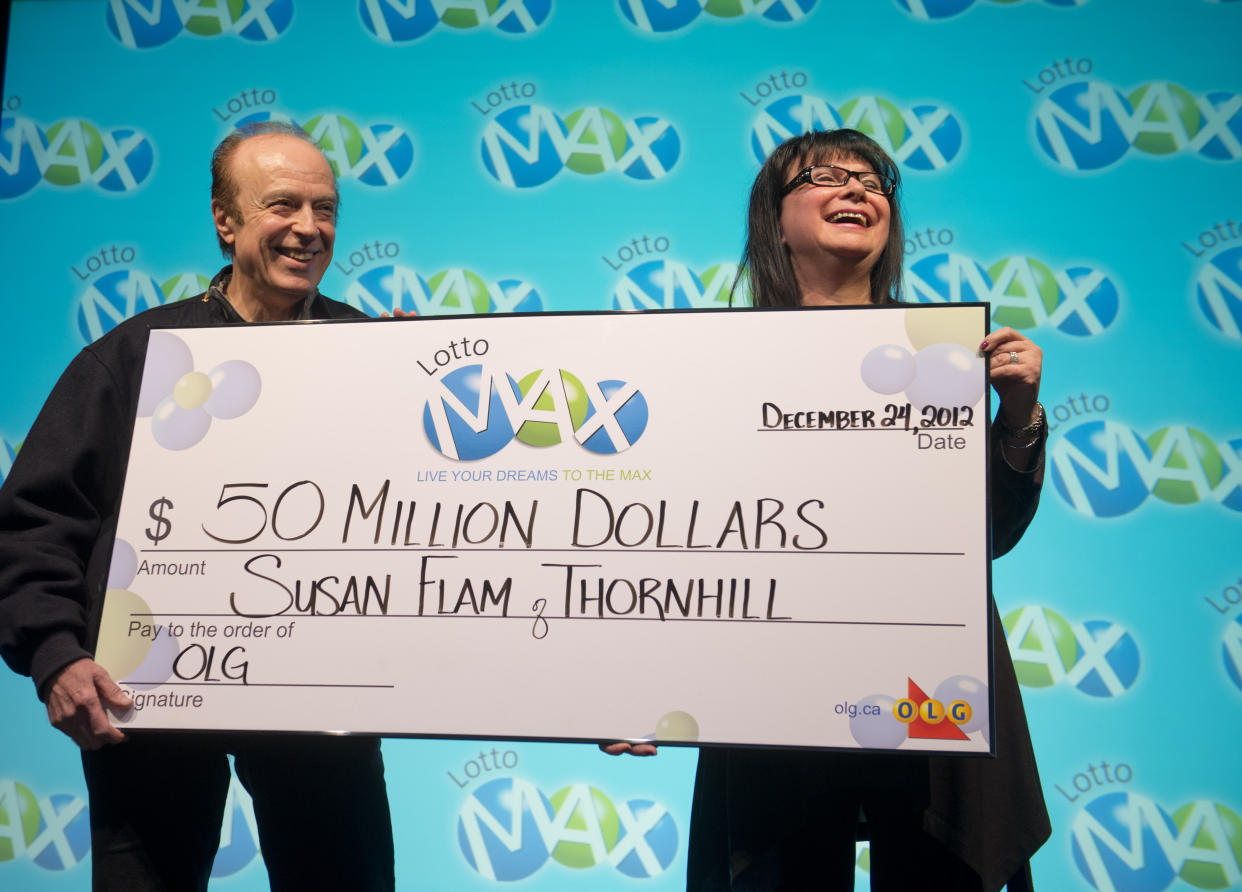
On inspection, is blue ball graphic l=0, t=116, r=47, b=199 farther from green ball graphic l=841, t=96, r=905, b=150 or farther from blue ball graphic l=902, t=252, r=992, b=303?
blue ball graphic l=902, t=252, r=992, b=303

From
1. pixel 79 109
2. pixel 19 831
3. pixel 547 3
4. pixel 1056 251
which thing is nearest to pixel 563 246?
pixel 547 3

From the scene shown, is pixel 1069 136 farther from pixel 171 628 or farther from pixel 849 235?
pixel 171 628

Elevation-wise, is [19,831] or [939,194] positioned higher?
[939,194]

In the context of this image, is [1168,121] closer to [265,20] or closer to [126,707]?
[265,20]

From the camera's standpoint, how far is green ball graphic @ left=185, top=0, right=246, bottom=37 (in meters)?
2.54

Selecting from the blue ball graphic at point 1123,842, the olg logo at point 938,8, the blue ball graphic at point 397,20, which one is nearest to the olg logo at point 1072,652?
the blue ball graphic at point 1123,842

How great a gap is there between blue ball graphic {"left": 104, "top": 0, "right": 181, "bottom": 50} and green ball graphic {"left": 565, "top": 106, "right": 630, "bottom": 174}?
1096mm

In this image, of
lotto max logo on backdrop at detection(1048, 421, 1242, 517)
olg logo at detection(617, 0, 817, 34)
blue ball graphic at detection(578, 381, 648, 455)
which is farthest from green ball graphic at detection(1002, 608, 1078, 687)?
olg logo at detection(617, 0, 817, 34)

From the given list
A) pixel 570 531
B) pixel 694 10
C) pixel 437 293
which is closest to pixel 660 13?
pixel 694 10

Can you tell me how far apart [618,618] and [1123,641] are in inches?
52.6

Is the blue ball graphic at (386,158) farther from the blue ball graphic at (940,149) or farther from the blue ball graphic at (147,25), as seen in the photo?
the blue ball graphic at (940,149)

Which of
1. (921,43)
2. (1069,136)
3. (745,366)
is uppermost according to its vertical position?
(921,43)

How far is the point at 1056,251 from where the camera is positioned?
217 centimetres

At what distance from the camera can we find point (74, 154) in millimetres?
2547
